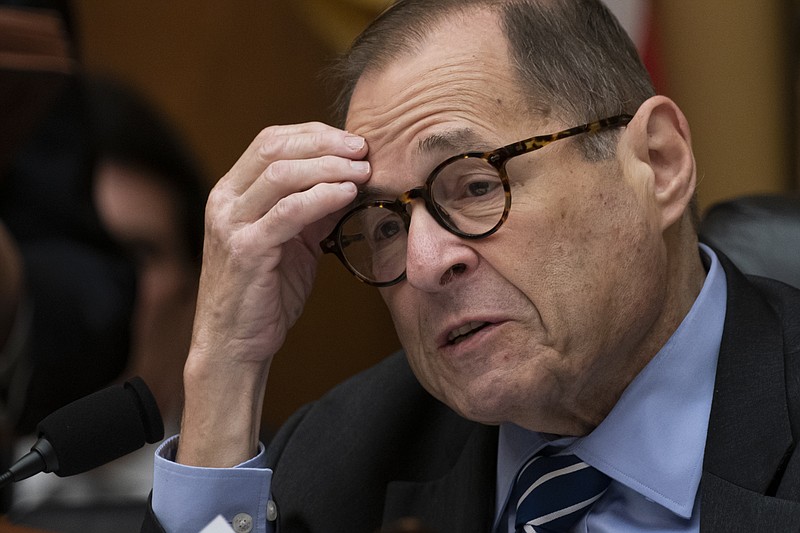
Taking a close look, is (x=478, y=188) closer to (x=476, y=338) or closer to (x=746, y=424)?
(x=476, y=338)

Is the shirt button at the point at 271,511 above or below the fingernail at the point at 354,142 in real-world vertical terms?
below

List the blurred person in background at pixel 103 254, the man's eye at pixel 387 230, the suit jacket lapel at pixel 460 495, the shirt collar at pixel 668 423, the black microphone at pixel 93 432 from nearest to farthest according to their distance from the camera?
1. the black microphone at pixel 93 432
2. the shirt collar at pixel 668 423
3. the man's eye at pixel 387 230
4. the suit jacket lapel at pixel 460 495
5. the blurred person in background at pixel 103 254

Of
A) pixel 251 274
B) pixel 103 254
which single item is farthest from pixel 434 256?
pixel 103 254

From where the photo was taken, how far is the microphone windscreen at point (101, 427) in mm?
1476

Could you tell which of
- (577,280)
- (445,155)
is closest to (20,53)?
(445,155)

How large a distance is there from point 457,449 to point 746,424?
1.90 feet

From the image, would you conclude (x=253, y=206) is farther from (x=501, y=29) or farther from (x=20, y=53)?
(x=20, y=53)

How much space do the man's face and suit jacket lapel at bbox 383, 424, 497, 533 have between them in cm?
22

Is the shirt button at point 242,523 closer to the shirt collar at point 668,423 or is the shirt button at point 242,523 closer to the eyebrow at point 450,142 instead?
the shirt collar at point 668,423

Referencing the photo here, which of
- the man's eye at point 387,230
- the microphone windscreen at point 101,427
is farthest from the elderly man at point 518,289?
the microphone windscreen at point 101,427

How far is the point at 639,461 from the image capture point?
62.9 inches

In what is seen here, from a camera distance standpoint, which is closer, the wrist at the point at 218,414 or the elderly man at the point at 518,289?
the elderly man at the point at 518,289

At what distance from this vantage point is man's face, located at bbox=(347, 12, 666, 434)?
1.54 metres

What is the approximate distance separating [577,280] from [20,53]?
171 centimetres
